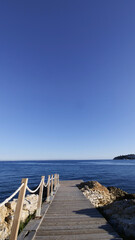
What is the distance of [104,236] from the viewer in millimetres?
3652

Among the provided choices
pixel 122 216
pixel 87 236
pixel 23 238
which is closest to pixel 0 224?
pixel 23 238

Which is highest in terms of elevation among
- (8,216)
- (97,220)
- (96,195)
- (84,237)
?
(84,237)

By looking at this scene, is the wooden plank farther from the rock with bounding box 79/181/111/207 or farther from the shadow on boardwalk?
the rock with bounding box 79/181/111/207

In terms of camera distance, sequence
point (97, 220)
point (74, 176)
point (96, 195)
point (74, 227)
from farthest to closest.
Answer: point (74, 176)
point (96, 195)
point (97, 220)
point (74, 227)

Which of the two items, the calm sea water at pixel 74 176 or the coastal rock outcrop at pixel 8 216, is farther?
the calm sea water at pixel 74 176

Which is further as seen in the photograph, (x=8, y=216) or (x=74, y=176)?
(x=74, y=176)

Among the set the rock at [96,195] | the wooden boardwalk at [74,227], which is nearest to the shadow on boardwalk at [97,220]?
the wooden boardwalk at [74,227]

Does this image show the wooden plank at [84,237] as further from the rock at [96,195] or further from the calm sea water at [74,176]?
the calm sea water at [74,176]

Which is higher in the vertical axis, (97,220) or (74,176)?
(97,220)

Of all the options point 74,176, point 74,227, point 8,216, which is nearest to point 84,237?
point 74,227

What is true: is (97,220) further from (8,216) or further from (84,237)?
(8,216)

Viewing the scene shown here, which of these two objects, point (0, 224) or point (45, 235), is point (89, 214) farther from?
point (0, 224)

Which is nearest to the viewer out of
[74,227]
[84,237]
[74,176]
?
[84,237]

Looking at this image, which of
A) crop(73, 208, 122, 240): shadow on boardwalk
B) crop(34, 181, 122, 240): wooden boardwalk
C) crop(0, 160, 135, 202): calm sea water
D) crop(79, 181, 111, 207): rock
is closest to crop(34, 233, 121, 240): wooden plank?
crop(34, 181, 122, 240): wooden boardwalk
